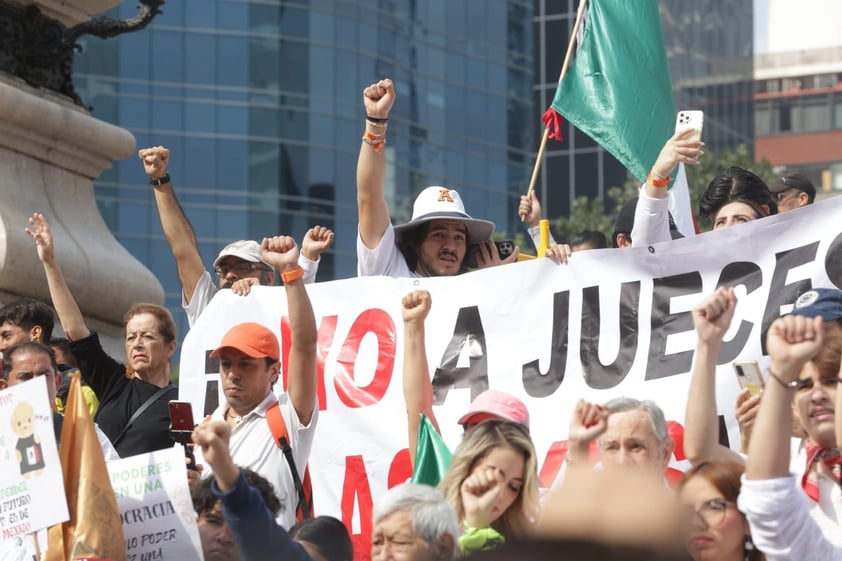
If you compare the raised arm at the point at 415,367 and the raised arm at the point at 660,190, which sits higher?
the raised arm at the point at 660,190

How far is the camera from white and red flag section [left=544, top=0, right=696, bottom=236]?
26.1ft

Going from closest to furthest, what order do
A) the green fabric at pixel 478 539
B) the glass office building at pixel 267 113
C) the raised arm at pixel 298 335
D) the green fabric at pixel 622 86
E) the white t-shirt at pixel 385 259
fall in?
the green fabric at pixel 478 539
the raised arm at pixel 298 335
the white t-shirt at pixel 385 259
the green fabric at pixel 622 86
the glass office building at pixel 267 113

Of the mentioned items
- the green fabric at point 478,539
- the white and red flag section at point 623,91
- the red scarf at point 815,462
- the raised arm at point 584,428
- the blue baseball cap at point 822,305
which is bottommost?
the green fabric at point 478,539

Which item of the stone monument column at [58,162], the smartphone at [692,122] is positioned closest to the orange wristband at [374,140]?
the smartphone at [692,122]

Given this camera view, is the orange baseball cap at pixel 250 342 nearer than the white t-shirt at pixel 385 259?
Yes

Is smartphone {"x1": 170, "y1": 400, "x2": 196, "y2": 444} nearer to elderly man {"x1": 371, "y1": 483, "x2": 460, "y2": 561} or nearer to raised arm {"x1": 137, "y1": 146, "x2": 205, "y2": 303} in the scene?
elderly man {"x1": 371, "y1": 483, "x2": 460, "y2": 561}

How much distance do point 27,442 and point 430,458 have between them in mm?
1227

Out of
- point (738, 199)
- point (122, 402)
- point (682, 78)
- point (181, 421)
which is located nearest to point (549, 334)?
point (738, 199)

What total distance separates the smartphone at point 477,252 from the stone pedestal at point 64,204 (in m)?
1.97

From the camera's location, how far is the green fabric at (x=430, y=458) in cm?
521

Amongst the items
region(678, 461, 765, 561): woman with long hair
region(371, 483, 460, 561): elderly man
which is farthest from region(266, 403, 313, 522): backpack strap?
region(678, 461, 765, 561): woman with long hair

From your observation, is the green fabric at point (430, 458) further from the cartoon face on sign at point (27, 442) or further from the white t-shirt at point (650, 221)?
the white t-shirt at point (650, 221)

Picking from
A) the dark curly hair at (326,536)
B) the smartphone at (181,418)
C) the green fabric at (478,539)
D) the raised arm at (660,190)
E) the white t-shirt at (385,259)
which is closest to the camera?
the green fabric at (478,539)

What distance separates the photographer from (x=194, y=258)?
7246 mm
